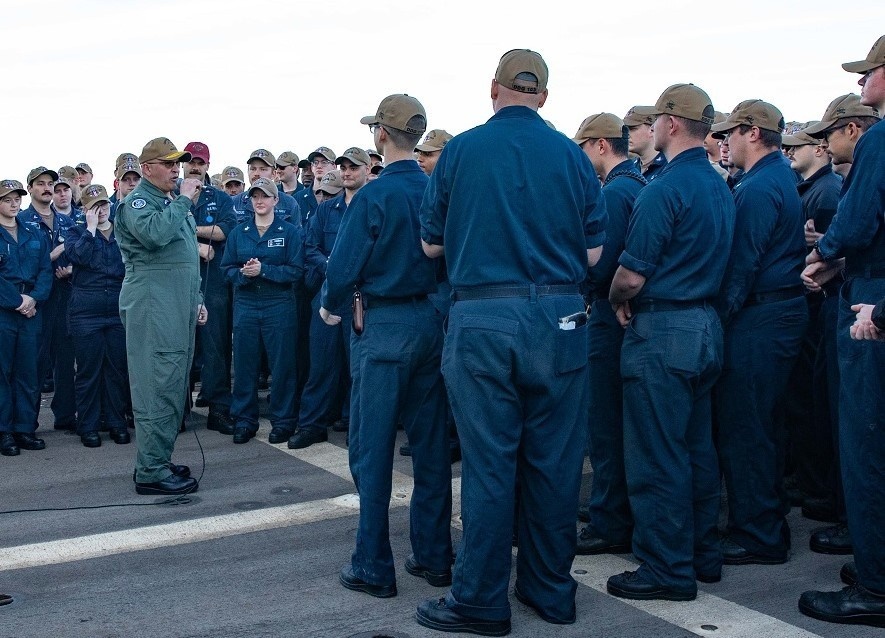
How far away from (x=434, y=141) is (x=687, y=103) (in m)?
3.73

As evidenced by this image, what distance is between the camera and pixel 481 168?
13.5 feet

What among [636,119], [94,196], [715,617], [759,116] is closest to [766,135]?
[759,116]

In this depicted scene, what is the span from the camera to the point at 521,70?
168 inches

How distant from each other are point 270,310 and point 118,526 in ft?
8.90

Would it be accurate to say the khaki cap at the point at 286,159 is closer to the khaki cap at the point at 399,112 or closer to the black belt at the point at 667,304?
the khaki cap at the point at 399,112

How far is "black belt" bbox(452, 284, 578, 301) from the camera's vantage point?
162 inches

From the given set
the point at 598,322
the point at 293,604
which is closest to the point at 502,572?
the point at 293,604

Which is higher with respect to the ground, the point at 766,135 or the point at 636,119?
the point at 636,119

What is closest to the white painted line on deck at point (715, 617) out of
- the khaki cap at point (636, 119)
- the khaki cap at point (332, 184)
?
the khaki cap at point (636, 119)

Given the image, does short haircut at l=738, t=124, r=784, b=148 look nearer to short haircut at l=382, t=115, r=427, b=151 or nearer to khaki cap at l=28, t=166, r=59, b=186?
short haircut at l=382, t=115, r=427, b=151

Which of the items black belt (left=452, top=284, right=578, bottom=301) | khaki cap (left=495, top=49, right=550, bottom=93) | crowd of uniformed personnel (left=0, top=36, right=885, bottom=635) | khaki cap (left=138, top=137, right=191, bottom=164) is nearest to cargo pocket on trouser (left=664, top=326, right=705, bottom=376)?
crowd of uniformed personnel (left=0, top=36, right=885, bottom=635)

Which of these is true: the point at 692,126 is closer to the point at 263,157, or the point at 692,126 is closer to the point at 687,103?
the point at 687,103

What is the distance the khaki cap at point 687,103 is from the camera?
4844 mm

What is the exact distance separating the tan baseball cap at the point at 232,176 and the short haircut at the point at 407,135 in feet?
23.8
